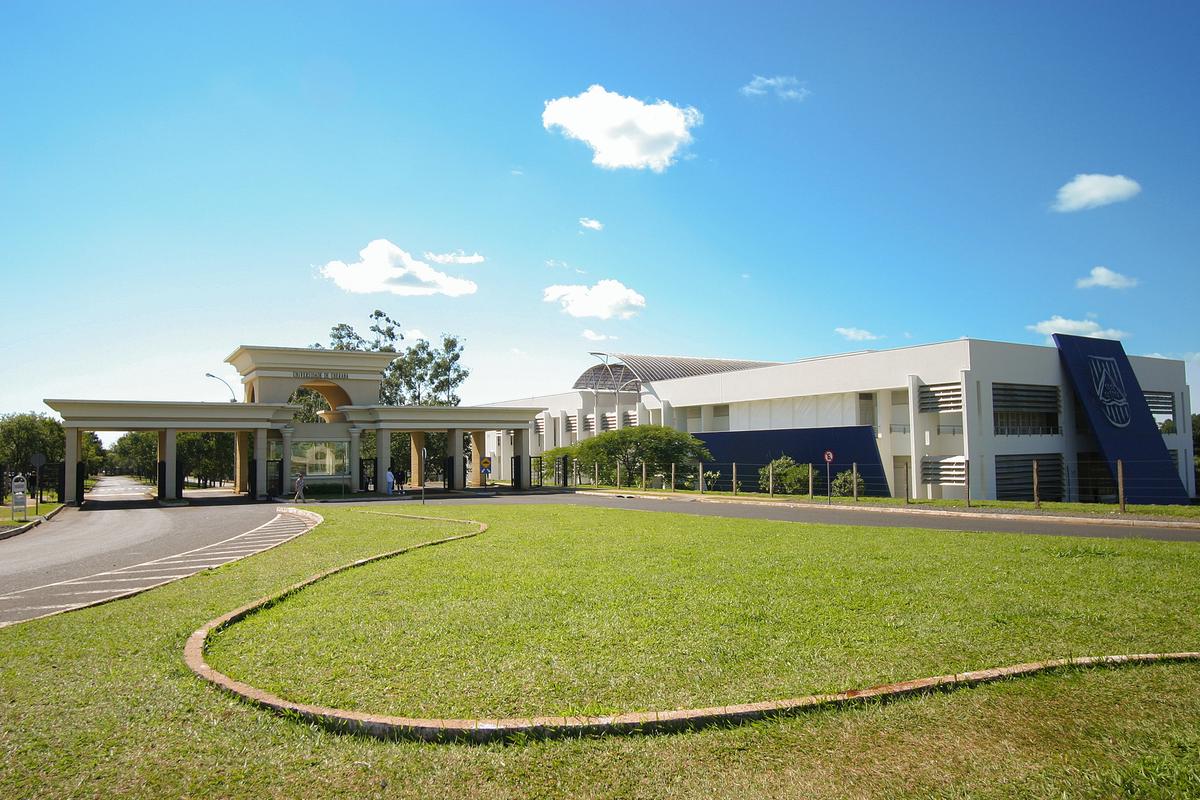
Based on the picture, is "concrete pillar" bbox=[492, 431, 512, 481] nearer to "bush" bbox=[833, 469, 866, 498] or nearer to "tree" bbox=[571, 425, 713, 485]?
"tree" bbox=[571, 425, 713, 485]

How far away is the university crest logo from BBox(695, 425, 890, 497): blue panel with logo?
994cm

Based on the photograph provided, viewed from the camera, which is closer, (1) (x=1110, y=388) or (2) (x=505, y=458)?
(1) (x=1110, y=388)

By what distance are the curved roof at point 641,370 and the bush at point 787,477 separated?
1345 centimetres

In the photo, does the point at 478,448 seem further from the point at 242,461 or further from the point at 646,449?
the point at 242,461

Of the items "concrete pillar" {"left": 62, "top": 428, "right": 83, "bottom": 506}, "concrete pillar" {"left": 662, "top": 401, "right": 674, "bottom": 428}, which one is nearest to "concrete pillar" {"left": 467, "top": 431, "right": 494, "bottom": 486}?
"concrete pillar" {"left": 662, "top": 401, "right": 674, "bottom": 428}

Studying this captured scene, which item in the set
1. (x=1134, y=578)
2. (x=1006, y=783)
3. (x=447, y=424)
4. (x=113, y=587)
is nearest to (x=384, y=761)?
(x=1006, y=783)

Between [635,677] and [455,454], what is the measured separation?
1350 inches

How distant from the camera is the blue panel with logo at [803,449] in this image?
33.1m

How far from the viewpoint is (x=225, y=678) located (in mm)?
5273

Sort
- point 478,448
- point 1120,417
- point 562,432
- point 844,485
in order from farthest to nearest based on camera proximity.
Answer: point 562,432 → point 478,448 → point 1120,417 → point 844,485

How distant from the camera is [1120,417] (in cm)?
3316

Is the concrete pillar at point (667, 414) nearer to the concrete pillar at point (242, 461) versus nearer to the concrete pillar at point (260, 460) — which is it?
the concrete pillar at point (260, 460)

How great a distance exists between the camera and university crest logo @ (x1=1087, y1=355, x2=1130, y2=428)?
108 feet

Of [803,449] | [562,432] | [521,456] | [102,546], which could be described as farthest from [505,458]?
[102,546]
